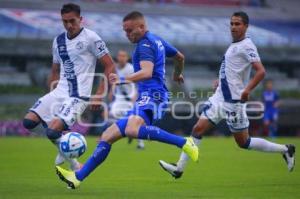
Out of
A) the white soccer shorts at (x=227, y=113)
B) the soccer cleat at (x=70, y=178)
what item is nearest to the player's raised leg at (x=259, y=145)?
the white soccer shorts at (x=227, y=113)

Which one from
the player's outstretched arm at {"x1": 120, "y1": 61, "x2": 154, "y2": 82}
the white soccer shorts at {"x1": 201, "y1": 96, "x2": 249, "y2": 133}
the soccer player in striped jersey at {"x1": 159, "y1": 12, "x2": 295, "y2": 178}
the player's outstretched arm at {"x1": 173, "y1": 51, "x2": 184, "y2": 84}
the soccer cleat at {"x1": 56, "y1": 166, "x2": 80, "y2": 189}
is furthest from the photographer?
the white soccer shorts at {"x1": 201, "y1": 96, "x2": 249, "y2": 133}

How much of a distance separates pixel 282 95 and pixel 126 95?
14.8 metres

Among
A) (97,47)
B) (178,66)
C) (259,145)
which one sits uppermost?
(97,47)

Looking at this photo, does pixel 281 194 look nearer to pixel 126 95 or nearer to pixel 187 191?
pixel 187 191

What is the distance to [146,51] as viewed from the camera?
9469 millimetres

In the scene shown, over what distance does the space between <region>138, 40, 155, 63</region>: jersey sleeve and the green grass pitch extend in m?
1.69

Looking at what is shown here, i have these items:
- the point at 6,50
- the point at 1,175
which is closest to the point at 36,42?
the point at 6,50

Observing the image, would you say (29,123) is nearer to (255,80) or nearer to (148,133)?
(148,133)

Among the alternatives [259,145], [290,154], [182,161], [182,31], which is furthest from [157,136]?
[182,31]

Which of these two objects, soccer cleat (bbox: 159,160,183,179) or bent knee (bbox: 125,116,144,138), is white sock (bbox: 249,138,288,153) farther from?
bent knee (bbox: 125,116,144,138)

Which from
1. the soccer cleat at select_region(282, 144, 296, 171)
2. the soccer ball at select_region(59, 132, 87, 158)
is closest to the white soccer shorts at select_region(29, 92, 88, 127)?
the soccer ball at select_region(59, 132, 87, 158)

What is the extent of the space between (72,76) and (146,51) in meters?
1.43

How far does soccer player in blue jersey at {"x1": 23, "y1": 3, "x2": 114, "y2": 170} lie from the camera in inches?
404

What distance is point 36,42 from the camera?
35250 millimetres
